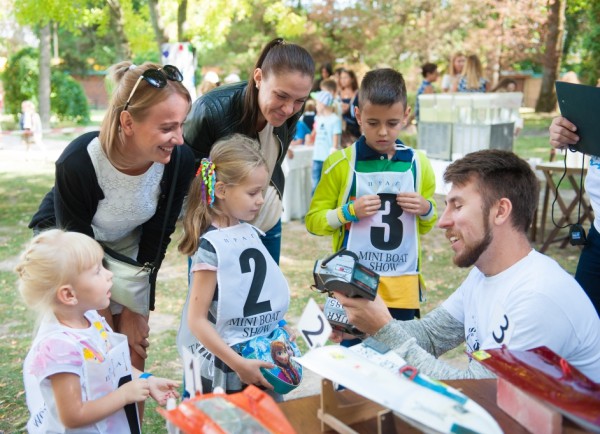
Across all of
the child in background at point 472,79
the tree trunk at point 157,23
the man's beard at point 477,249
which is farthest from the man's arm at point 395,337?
the tree trunk at point 157,23

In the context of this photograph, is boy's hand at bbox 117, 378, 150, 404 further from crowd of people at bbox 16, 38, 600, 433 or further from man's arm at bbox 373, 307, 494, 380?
man's arm at bbox 373, 307, 494, 380

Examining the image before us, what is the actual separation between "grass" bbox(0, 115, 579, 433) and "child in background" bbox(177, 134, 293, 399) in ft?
4.33

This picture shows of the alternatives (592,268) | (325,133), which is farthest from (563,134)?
(325,133)

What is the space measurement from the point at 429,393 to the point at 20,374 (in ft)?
11.7

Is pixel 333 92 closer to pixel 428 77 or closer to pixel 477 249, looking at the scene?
pixel 428 77

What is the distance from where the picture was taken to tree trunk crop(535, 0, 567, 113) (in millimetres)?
22250

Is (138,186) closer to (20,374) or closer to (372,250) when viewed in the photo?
(372,250)

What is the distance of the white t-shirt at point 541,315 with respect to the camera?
188cm

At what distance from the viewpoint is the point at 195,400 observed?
1321mm

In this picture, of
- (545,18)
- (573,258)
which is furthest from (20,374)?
(545,18)

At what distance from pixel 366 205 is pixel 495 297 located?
40.1 inches

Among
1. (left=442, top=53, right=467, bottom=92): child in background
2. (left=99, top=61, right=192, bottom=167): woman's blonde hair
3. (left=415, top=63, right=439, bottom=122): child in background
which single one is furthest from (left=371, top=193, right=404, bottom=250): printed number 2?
(left=442, top=53, right=467, bottom=92): child in background

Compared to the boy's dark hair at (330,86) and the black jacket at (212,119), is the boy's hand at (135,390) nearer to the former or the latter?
the black jacket at (212,119)

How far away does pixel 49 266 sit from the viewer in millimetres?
1952
